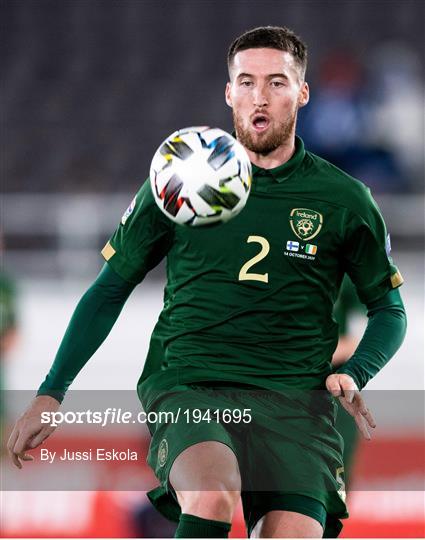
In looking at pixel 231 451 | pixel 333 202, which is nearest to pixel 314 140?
pixel 333 202

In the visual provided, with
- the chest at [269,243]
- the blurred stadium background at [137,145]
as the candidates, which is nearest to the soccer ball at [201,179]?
the chest at [269,243]

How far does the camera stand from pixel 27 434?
3465mm

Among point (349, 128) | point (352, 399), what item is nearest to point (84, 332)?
point (352, 399)

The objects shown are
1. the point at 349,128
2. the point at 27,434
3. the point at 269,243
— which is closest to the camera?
the point at 27,434

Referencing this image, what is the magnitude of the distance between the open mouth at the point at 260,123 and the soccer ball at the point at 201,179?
0.55ft

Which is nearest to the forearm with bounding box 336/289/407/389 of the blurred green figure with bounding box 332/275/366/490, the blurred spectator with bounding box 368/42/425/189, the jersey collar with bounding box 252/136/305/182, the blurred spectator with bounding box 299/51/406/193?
the jersey collar with bounding box 252/136/305/182

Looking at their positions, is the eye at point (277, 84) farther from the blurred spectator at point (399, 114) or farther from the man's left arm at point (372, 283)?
the blurred spectator at point (399, 114)

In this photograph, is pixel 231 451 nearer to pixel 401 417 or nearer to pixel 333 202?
pixel 333 202

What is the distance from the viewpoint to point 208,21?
49.5ft

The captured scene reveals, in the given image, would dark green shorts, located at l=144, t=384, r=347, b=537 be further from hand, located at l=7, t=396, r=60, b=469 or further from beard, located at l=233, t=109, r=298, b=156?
beard, located at l=233, t=109, r=298, b=156

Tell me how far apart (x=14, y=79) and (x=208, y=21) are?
2605 mm

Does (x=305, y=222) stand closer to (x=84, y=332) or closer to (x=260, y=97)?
(x=260, y=97)

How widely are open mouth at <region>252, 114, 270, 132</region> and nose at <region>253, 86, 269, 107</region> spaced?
45mm

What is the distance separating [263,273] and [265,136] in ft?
1.40
